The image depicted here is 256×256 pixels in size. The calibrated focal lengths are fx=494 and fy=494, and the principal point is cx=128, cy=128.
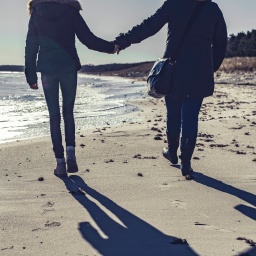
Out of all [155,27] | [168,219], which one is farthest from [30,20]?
[168,219]

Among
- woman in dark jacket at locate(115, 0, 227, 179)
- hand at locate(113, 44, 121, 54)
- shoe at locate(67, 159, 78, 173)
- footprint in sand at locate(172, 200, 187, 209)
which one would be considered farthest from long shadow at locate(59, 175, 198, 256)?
hand at locate(113, 44, 121, 54)

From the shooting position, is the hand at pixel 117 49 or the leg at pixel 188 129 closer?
the leg at pixel 188 129

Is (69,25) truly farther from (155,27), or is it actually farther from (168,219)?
(168,219)

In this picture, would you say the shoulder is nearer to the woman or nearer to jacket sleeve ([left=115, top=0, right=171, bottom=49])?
jacket sleeve ([left=115, top=0, right=171, bottom=49])

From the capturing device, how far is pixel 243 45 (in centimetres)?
5375

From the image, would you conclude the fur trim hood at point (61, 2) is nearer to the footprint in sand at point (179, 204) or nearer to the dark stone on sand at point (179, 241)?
the footprint in sand at point (179, 204)

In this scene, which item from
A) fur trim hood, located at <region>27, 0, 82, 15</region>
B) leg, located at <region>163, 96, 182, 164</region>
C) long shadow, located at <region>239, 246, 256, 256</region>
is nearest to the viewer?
long shadow, located at <region>239, 246, 256, 256</region>

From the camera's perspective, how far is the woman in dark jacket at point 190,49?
4.33 meters

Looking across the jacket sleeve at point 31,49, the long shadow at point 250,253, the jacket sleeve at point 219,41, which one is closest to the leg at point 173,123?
the jacket sleeve at point 219,41

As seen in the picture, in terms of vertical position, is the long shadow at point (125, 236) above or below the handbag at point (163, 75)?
below

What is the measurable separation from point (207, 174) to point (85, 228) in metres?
1.88

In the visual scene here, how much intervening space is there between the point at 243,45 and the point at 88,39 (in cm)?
5155

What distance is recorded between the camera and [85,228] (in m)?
3.04

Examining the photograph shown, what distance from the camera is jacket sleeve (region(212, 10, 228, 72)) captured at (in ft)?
14.5
